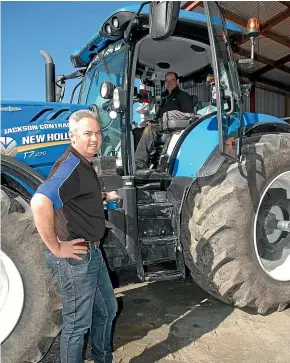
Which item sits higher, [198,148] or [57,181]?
[198,148]

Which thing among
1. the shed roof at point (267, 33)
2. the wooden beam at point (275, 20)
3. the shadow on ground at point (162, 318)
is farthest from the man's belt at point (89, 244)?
the wooden beam at point (275, 20)

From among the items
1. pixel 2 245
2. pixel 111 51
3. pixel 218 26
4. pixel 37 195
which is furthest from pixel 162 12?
pixel 2 245

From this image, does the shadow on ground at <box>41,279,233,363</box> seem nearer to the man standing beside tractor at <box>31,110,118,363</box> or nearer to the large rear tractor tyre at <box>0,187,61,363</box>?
the large rear tractor tyre at <box>0,187,61,363</box>

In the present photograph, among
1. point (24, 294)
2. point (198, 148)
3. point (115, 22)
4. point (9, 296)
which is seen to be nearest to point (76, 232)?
point (24, 294)

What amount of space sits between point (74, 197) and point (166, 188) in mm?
1401

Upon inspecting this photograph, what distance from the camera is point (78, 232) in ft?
6.57

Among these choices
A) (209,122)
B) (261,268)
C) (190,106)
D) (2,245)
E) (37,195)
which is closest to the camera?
(37,195)

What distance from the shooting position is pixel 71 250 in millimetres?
1938

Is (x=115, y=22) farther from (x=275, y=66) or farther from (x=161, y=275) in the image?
(x=275, y=66)

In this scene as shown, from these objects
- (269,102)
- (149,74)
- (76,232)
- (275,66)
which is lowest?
(76,232)

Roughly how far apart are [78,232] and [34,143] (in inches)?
43.6

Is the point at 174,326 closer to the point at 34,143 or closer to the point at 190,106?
the point at 34,143

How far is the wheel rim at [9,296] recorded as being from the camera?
235 centimetres

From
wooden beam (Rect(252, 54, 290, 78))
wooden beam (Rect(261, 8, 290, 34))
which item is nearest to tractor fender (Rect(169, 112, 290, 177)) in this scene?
wooden beam (Rect(261, 8, 290, 34))
